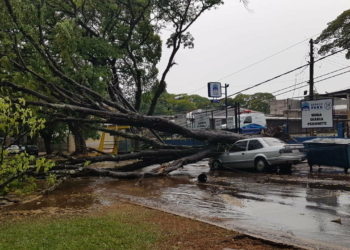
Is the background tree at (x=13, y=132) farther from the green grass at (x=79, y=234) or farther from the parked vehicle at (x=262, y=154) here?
the parked vehicle at (x=262, y=154)

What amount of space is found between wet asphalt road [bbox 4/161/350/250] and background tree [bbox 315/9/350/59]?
51.2 ft

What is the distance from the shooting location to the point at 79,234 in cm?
618

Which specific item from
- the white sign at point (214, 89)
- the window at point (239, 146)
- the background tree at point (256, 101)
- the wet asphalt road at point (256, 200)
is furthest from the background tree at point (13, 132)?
the background tree at point (256, 101)

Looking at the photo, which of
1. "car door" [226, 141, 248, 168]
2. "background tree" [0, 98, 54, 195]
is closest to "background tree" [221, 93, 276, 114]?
"car door" [226, 141, 248, 168]

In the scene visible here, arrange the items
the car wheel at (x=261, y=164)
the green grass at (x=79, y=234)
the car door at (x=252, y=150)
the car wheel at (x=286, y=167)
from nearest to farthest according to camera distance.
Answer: the green grass at (x=79, y=234), the car wheel at (x=261, y=164), the car wheel at (x=286, y=167), the car door at (x=252, y=150)

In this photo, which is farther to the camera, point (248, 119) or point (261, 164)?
point (248, 119)

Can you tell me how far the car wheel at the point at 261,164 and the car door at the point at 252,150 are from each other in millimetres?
208

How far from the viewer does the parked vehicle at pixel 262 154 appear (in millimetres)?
15633

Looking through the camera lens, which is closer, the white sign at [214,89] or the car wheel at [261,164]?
the car wheel at [261,164]

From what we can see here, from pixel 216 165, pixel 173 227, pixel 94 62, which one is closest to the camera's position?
pixel 173 227

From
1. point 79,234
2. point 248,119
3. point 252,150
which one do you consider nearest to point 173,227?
point 79,234

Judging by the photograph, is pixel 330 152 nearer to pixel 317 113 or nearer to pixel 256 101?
pixel 317 113

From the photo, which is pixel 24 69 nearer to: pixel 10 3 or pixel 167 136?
pixel 10 3

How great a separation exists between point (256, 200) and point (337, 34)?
2396 cm
